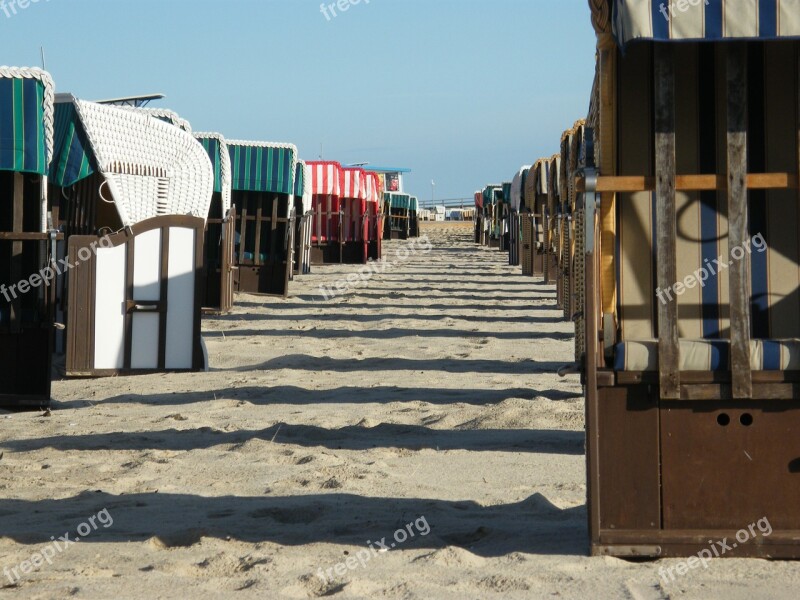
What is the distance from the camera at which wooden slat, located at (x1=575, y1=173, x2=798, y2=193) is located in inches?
156

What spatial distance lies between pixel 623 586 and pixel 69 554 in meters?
1.92

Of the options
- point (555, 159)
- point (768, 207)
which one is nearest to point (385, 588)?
point (768, 207)

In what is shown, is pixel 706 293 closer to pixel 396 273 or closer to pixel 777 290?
pixel 777 290

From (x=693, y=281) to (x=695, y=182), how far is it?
388 millimetres

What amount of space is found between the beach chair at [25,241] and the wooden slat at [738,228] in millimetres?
4359

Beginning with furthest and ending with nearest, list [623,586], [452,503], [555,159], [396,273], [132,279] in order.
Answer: [396,273], [555,159], [132,279], [452,503], [623,586]

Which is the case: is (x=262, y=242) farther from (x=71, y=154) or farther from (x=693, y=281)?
(x=693, y=281)

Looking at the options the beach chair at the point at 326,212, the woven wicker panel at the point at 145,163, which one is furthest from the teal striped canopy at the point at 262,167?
the beach chair at the point at 326,212

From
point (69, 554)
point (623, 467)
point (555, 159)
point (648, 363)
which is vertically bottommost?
point (69, 554)

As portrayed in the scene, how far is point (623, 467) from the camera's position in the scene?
13.1ft

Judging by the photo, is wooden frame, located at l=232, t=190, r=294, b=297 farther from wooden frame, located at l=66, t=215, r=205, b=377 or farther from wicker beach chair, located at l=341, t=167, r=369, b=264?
wicker beach chair, located at l=341, t=167, r=369, b=264

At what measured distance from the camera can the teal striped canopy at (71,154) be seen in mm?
8914

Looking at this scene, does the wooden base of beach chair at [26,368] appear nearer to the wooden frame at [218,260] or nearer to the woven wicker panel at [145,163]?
the woven wicker panel at [145,163]

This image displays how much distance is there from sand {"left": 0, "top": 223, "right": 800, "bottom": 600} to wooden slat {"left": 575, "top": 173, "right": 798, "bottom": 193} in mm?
1263
